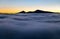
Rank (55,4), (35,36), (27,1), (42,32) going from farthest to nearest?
(55,4)
(27,1)
(42,32)
(35,36)

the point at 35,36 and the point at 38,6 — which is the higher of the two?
the point at 38,6

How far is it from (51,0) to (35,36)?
7.90 feet

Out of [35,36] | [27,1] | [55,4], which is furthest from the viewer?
[55,4]

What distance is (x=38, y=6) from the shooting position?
12.8 ft

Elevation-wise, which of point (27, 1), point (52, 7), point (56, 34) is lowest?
point (56, 34)

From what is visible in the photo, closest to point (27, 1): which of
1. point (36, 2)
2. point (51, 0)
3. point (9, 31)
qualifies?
point (36, 2)

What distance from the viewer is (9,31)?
1.73 m

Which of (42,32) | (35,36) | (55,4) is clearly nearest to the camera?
(35,36)

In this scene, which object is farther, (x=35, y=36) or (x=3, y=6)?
(x=3, y=6)

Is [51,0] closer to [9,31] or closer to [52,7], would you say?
[52,7]

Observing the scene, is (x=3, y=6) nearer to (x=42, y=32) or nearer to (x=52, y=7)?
(x=52, y=7)

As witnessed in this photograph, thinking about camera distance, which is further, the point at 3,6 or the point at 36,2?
the point at 3,6

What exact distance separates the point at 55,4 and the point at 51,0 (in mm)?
205

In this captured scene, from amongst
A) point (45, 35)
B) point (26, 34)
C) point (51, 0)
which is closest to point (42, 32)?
point (45, 35)
